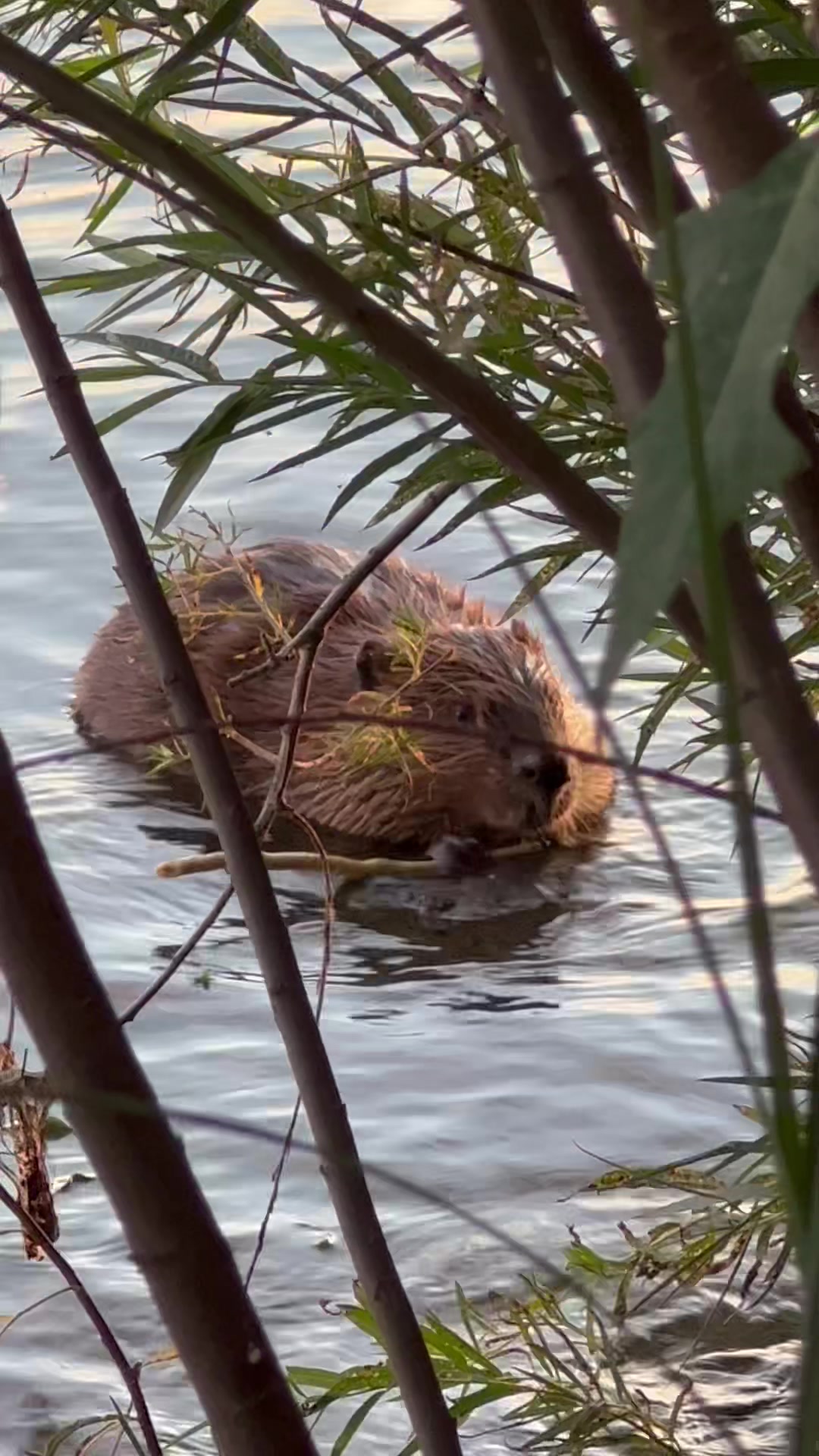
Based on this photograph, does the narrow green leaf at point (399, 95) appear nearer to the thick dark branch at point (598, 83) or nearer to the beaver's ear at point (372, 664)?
the thick dark branch at point (598, 83)

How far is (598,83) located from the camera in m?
0.47

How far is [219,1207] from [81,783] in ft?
4.85

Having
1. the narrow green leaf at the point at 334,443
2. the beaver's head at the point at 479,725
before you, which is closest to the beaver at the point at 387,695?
the beaver's head at the point at 479,725

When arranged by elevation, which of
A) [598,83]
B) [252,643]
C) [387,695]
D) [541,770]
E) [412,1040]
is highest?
[252,643]

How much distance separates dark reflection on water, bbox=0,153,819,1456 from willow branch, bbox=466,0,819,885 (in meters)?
1.08

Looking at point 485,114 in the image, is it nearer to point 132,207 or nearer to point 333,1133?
point 333,1133

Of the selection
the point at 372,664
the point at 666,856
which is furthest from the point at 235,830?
the point at 372,664

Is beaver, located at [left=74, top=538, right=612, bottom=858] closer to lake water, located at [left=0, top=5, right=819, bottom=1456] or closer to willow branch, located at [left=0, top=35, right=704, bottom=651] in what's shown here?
lake water, located at [left=0, top=5, right=819, bottom=1456]

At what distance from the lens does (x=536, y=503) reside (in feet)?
12.7

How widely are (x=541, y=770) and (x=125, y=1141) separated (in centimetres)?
261

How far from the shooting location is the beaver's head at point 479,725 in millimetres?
3221

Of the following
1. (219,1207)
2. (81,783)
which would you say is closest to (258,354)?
(81,783)

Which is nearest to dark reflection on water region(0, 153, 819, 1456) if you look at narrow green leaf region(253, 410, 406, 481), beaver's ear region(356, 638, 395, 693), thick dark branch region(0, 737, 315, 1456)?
beaver's ear region(356, 638, 395, 693)

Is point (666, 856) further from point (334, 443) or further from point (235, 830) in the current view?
point (334, 443)
